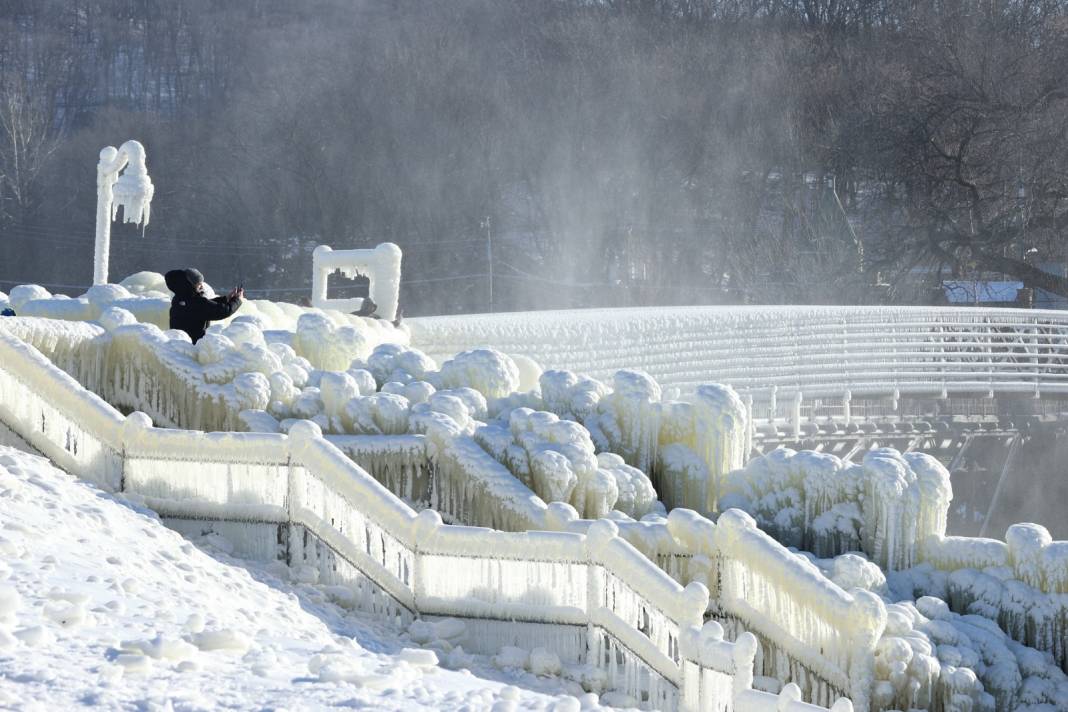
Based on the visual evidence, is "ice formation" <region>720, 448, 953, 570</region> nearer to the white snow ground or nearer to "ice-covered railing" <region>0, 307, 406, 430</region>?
"ice-covered railing" <region>0, 307, 406, 430</region>

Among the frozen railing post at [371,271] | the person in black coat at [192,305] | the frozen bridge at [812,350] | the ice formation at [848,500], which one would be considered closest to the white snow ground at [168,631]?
the person in black coat at [192,305]

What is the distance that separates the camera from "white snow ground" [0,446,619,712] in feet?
23.5

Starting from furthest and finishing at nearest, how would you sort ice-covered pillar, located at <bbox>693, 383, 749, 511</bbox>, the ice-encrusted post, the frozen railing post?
the frozen railing post < ice-covered pillar, located at <bbox>693, 383, 749, 511</bbox> < the ice-encrusted post

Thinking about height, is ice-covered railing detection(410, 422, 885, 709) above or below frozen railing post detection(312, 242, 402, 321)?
below

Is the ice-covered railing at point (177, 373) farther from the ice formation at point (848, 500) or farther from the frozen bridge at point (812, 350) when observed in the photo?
the frozen bridge at point (812, 350)

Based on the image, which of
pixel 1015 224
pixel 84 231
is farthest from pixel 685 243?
pixel 84 231

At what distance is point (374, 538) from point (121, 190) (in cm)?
746

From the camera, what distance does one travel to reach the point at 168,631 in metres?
8.07

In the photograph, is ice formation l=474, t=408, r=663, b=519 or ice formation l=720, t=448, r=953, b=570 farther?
ice formation l=720, t=448, r=953, b=570

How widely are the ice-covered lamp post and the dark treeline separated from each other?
25.9 metres

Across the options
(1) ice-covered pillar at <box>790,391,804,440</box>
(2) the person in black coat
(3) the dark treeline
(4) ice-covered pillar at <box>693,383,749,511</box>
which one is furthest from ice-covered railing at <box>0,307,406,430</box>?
(3) the dark treeline

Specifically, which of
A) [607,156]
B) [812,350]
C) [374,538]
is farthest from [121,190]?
[607,156]

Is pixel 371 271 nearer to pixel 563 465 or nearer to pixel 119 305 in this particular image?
pixel 119 305

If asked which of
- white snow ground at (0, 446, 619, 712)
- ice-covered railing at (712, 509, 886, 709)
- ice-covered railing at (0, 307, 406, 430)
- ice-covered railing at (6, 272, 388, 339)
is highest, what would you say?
ice-covered railing at (6, 272, 388, 339)
